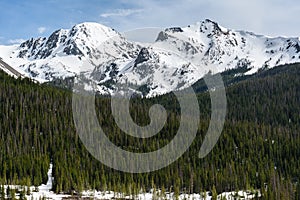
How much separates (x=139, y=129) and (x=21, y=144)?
181 ft

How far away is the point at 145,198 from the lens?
422 ft

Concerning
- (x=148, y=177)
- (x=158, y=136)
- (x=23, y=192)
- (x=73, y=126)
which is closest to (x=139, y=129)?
(x=158, y=136)

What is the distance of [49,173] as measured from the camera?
141875 mm

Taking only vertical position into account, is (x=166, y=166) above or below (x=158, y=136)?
below

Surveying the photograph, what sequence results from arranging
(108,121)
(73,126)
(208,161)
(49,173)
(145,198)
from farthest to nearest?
1. (108,121)
2. (73,126)
3. (208,161)
4. (49,173)
5. (145,198)

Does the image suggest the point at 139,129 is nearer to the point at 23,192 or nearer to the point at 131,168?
→ the point at 131,168

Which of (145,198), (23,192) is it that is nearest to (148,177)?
(145,198)

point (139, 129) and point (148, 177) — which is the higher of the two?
point (139, 129)

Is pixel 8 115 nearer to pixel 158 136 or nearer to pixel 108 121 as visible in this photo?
pixel 108 121

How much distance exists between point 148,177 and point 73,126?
46.4m

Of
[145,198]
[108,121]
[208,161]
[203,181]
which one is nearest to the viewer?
[145,198]

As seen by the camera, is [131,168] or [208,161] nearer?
[131,168]

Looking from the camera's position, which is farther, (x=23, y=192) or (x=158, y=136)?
(x=158, y=136)

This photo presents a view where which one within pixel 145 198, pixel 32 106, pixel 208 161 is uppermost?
pixel 32 106
